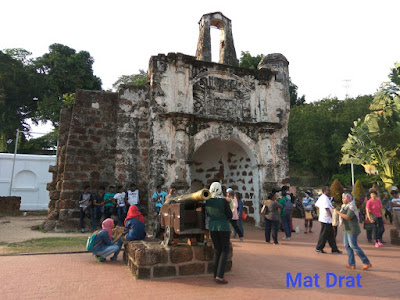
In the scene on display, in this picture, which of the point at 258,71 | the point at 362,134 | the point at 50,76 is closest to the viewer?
the point at 258,71

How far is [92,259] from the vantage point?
232 inches

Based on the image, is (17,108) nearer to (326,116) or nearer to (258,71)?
(258,71)

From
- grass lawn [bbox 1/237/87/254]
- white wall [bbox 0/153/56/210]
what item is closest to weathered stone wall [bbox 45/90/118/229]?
grass lawn [bbox 1/237/87/254]

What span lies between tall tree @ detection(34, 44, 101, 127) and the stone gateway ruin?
58.4ft

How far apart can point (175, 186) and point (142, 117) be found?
2783 mm

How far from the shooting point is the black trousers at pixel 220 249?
455 cm

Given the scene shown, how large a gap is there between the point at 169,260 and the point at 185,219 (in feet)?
2.44

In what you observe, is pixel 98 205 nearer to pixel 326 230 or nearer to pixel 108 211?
pixel 108 211

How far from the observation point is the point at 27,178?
67.5 feet

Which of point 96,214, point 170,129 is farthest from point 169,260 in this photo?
point 170,129

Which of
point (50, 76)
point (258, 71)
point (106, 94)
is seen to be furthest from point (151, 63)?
point (50, 76)

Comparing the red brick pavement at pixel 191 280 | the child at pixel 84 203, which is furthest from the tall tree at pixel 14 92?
the red brick pavement at pixel 191 280

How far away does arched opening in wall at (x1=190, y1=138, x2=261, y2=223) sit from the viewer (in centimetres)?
1174

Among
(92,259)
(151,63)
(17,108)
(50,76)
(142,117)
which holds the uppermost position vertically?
(50,76)
